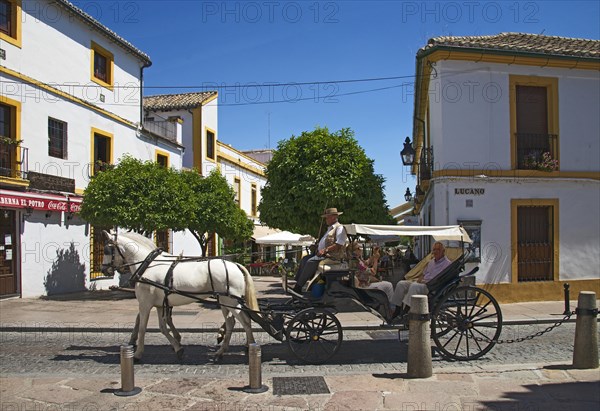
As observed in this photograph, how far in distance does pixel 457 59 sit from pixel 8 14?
11.7 metres

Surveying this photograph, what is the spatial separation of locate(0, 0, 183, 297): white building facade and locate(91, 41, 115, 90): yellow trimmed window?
1.4 inches

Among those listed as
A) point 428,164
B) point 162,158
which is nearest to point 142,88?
point 162,158

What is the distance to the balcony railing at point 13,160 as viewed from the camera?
42.2 ft

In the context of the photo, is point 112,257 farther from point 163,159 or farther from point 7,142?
point 163,159

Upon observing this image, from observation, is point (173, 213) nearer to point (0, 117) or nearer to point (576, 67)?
point (0, 117)

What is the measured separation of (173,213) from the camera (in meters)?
14.2

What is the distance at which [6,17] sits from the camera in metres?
13.3

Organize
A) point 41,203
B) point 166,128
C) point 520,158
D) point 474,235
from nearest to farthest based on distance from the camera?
1. point 474,235
2. point 520,158
3. point 41,203
4. point 166,128

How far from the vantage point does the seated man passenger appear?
23.8ft

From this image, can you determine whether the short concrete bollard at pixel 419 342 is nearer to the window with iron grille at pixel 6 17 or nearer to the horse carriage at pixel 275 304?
the horse carriage at pixel 275 304

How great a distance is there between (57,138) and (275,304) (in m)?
10.8

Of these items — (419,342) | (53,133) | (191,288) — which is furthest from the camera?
(53,133)

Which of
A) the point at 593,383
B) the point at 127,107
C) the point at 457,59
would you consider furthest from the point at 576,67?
the point at 127,107

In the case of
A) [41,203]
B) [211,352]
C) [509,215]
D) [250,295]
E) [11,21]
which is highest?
[11,21]
